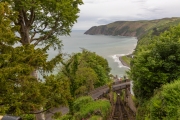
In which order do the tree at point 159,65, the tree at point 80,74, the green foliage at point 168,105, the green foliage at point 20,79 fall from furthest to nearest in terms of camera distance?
the tree at point 80,74 → the tree at point 159,65 → the green foliage at point 168,105 → the green foliage at point 20,79

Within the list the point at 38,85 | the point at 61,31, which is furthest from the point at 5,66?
the point at 61,31

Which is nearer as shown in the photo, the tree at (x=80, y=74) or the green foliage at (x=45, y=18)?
the green foliage at (x=45, y=18)

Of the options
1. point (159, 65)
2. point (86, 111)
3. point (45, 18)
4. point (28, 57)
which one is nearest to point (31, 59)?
point (28, 57)

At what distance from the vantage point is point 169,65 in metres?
13.8

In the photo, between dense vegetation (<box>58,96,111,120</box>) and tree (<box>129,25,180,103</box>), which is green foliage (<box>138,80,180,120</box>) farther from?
dense vegetation (<box>58,96,111,120</box>)

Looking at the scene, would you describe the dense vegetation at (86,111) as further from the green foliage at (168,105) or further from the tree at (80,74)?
the green foliage at (168,105)

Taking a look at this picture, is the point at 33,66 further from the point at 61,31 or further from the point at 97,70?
the point at 97,70

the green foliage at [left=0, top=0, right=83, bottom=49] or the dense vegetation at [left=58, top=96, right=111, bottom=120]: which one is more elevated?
the green foliage at [left=0, top=0, right=83, bottom=49]

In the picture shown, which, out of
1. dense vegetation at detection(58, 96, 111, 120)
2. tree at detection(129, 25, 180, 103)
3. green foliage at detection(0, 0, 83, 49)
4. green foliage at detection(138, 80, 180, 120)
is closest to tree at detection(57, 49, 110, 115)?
dense vegetation at detection(58, 96, 111, 120)

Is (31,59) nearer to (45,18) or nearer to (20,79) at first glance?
(20,79)

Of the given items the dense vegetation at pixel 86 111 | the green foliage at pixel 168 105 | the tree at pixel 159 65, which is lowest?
the dense vegetation at pixel 86 111

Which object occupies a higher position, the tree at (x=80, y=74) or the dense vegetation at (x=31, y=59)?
the dense vegetation at (x=31, y=59)

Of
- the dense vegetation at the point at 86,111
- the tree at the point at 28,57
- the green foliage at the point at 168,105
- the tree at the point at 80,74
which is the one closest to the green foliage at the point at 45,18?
the tree at the point at 28,57

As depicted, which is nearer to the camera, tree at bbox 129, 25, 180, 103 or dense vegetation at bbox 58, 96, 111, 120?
tree at bbox 129, 25, 180, 103
